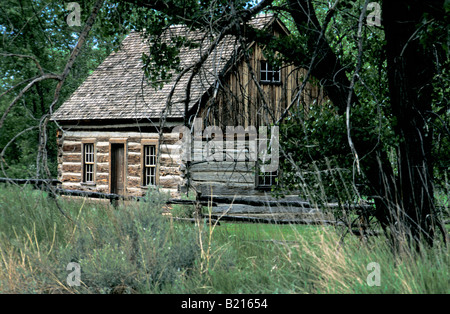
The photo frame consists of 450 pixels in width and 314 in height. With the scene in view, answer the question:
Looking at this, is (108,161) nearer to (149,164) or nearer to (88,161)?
(88,161)

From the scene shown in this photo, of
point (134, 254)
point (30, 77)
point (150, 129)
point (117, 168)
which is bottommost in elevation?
point (134, 254)

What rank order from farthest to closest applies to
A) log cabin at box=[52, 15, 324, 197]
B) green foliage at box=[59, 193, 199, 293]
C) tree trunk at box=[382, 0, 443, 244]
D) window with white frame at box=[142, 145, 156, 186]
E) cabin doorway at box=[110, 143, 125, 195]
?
cabin doorway at box=[110, 143, 125, 195] → window with white frame at box=[142, 145, 156, 186] → log cabin at box=[52, 15, 324, 197] → tree trunk at box=[382, 0, 443, 244] → green foliage at box=[59, 193, 199, 293]

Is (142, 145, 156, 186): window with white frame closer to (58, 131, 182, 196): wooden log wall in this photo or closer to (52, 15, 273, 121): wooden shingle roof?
(58, 131, 182, 196): wooden log wall

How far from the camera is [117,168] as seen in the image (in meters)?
16.0

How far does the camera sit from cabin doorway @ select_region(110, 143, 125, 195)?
15812 mm

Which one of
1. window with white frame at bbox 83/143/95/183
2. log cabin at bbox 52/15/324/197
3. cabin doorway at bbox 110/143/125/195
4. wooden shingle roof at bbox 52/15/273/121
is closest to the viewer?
log cabin at bbox 52/15/324/197

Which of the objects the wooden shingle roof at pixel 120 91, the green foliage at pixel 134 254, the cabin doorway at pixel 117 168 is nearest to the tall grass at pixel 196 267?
the green foliage at pixel 134 254

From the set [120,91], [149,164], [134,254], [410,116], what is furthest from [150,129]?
[410,116]

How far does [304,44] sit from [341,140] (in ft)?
4.33

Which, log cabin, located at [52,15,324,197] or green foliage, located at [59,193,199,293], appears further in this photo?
log cabin, located at [52,15,324,197]

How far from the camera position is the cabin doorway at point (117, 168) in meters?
15.8

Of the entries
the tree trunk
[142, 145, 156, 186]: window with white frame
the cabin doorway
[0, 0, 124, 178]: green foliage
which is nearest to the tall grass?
the tree trunk
